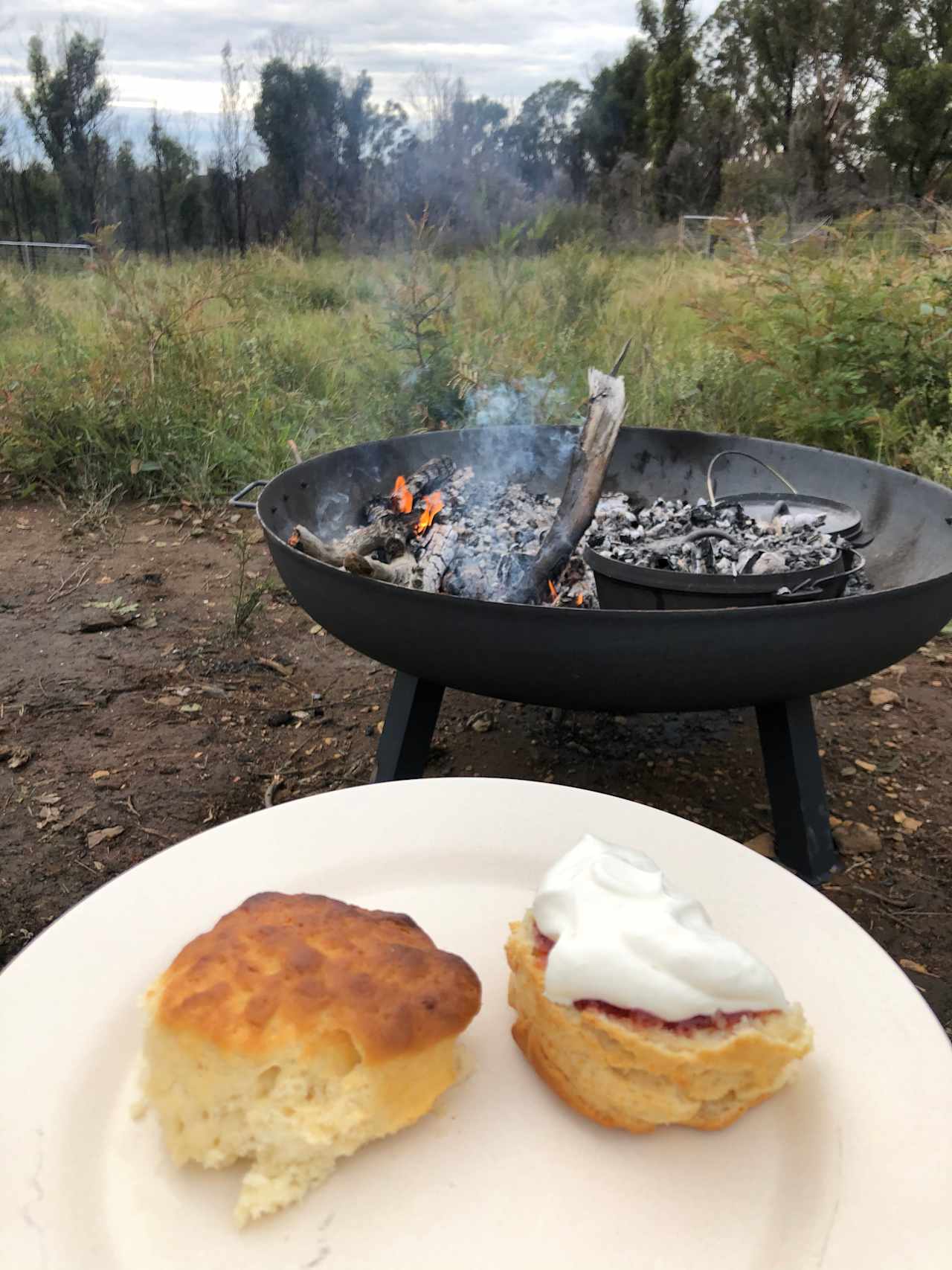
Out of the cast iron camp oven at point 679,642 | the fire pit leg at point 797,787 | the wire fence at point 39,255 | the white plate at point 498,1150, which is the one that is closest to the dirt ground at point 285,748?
the fire pit leg at point 797,787

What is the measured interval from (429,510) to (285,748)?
886 mm

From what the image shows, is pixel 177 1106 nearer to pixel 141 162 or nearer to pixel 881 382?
pixel 881 382

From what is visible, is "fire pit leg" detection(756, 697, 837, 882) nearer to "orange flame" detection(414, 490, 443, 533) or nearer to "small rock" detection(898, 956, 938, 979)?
"small rock" detection(898, 956, 938, 979)

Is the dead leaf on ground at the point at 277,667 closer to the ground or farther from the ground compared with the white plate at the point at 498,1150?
closer to the ground

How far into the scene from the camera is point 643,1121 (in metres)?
0.93

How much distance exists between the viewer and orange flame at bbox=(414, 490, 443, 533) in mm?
2898

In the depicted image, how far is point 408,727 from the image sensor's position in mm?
2279

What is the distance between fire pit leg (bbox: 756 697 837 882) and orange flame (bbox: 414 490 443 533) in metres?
1.20

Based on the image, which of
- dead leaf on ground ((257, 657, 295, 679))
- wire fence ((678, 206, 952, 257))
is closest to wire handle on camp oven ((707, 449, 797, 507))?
dead leaf on ground ((257, 657, 295, 679))

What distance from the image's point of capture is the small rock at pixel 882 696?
3229mm

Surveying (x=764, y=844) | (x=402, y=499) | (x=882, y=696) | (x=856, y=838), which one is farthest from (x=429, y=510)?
(x=882, y=696)

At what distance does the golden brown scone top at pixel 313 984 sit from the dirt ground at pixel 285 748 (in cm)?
139

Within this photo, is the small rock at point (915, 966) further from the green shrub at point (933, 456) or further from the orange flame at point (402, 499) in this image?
the green shrub at point (933, 456)

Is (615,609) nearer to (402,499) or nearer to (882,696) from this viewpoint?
(402,499)
